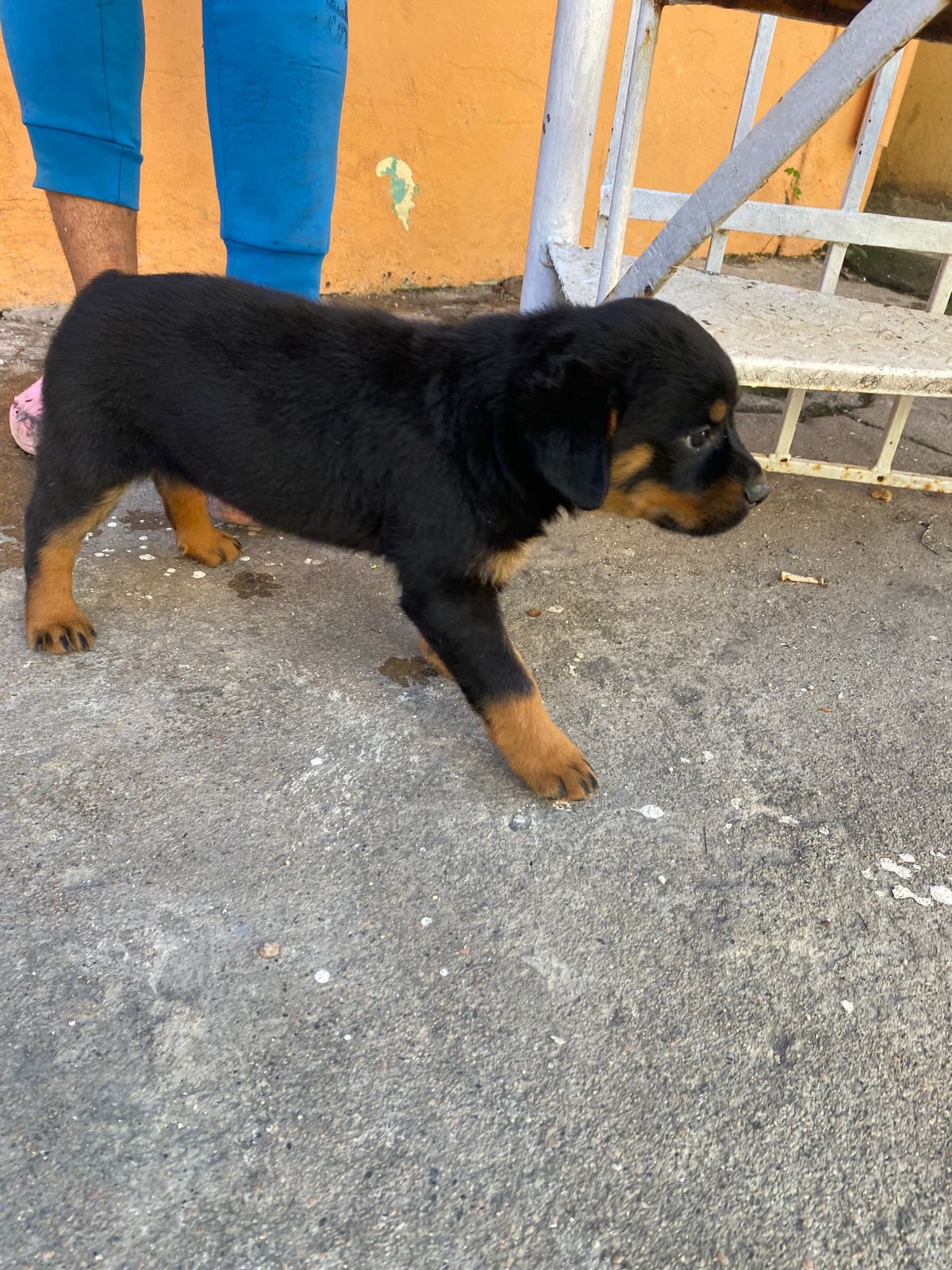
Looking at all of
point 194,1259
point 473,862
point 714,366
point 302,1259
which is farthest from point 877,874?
point 194,1259

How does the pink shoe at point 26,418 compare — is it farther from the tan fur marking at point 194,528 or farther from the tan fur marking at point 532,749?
the tan fur marking at point 532,749

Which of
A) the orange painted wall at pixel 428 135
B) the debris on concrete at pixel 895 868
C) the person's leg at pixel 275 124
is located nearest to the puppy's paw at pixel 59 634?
the person's leg at pixel 275 124

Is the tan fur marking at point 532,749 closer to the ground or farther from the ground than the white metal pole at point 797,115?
closer to the ground

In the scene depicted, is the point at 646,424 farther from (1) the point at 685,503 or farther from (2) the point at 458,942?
(2) the point at 458,942

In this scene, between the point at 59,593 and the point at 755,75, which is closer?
the point at 59,593

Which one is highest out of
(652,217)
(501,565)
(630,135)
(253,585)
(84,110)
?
(630,135)

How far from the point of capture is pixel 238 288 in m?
2.19

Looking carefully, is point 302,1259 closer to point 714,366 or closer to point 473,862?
point 473,862

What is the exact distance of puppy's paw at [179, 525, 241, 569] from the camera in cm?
273

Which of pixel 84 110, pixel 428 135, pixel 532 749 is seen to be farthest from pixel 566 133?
pixel 532 749

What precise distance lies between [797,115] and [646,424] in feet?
1.95

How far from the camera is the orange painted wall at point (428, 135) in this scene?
3.88 m

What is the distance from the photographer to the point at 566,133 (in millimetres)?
3180

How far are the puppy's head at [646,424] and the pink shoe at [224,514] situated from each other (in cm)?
129
